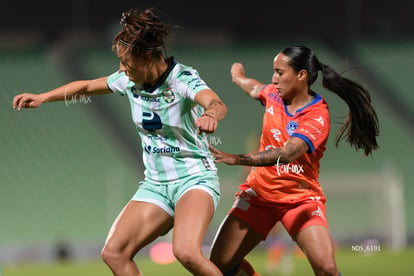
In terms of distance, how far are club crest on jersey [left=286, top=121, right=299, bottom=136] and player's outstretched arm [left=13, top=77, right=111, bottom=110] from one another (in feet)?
4.32

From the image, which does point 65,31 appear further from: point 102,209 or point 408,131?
point 408,131

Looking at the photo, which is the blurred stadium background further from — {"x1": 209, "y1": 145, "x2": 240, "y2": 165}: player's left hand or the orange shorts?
{"x1": 209, "y1": 145, "x2": 240, "y2": 165}: player's left hand

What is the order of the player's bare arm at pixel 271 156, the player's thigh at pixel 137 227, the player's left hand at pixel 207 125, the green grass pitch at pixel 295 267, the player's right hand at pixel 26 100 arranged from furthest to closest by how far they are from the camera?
the green grass pitch at pixel 295 267 → the player's right hand at pixel 26 100 → the player's thigh at pixel 137 227 → the player's bare arm at pixel 271 156 → the player's left hand at pixel 207 125

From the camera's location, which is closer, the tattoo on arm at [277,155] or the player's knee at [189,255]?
the player's knee at [189,255]

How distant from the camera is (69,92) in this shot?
5.42 metres

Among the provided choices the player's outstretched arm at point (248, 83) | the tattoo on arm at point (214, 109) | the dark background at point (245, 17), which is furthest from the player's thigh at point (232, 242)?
the dark background at point (245, 17)

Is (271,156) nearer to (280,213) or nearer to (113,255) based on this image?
(280,213)

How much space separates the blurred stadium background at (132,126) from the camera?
550 inches

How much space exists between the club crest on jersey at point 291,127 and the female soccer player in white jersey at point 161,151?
2.21ft

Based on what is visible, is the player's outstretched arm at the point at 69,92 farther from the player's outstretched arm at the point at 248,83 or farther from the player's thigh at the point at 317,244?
the player's thigh at the point at 317,244

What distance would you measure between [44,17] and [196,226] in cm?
1312

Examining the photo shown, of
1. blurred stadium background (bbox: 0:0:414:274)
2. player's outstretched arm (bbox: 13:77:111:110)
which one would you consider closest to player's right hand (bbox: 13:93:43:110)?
player's outstretched arm (bbox: 13:77:111:110)

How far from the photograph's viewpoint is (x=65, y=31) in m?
17.0

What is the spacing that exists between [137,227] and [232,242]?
0.82 meters
